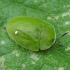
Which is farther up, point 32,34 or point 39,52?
point 32,34

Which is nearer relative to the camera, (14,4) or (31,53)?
(31,53)

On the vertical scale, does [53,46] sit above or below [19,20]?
below

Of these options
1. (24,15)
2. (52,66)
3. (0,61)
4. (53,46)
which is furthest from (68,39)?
(0,61)

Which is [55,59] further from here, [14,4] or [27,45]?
[14,4]
